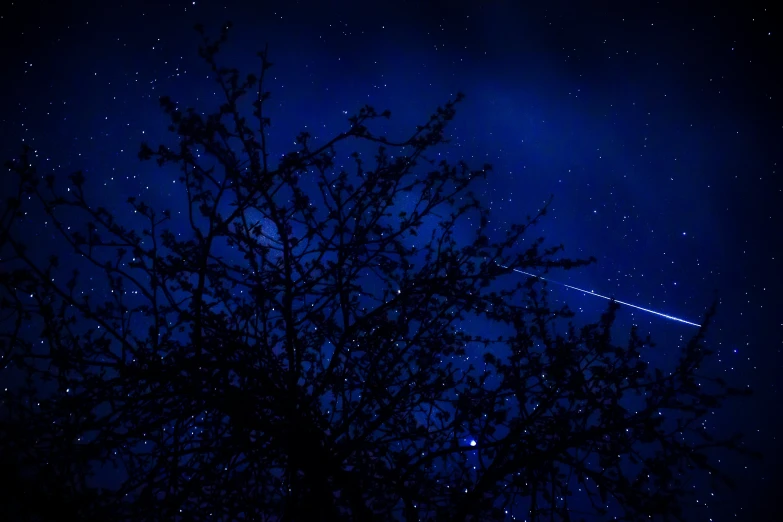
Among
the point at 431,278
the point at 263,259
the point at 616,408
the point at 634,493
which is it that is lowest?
the point at 634,493

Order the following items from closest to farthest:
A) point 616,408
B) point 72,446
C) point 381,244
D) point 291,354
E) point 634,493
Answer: point 72,446 < point 634,493 < point 616,408 < point 291,354 < point 381,244

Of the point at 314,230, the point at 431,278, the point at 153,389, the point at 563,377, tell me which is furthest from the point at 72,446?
the point at 563,377

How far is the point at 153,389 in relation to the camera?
328 cm

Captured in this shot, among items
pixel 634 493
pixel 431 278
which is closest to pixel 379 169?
pixel 431 278

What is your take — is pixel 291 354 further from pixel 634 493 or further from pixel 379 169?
pixel 634 493

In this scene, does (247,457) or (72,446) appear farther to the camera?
(247,457)

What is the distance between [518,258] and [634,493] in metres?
1.85

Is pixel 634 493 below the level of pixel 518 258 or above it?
below

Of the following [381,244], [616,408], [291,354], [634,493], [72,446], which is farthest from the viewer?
[381,244]

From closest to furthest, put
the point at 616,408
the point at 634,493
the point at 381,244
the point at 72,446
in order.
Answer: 1. the point at 72,446
2. the point at 634,493
3. the point at 616,408
4. the point at 381,244

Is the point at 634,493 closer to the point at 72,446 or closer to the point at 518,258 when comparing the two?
the point at 518,258

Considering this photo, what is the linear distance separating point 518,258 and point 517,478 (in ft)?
Answer: 5.58

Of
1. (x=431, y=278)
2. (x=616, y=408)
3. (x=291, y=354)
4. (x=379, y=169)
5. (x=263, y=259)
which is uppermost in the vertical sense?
(x=379, y=169)

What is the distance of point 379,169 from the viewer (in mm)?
3936
